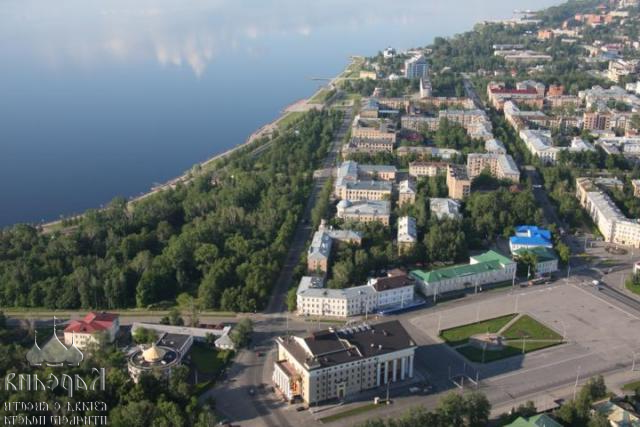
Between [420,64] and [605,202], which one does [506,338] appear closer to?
[605,202]

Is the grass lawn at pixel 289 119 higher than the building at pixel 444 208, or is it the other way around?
the grass lawn at pixel 289 119

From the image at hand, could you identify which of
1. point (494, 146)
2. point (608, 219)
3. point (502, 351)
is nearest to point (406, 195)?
point (608, 219)

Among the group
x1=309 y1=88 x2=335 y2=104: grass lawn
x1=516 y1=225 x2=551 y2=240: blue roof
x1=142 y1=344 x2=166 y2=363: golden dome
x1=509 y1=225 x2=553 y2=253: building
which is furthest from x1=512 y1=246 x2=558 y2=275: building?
x1=309 y1=88 x2=335 y2=104: grass lawn

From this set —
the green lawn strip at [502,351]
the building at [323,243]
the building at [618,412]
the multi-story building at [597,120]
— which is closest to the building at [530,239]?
the building at [323,243]

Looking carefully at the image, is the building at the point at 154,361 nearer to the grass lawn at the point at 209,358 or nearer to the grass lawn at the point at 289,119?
the grass lawn at the point at 209,358

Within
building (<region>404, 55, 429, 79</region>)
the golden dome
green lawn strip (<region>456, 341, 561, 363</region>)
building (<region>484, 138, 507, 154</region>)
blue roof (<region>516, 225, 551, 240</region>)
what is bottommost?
green lawn strip (<region>456, 341, 561, 363</region>)

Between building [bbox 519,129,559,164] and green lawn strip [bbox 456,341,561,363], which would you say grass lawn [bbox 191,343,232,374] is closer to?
green lawn strip [bbox 456,341,561,363]
